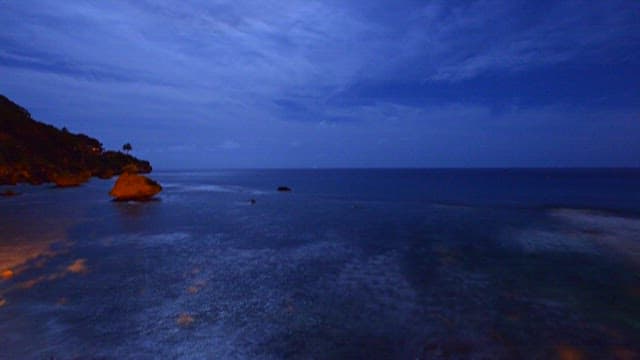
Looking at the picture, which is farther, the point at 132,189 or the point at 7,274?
the point at 132,189

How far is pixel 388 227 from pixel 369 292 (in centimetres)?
2117

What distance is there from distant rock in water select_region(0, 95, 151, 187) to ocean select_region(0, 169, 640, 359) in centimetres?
7449

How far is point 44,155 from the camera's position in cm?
11981

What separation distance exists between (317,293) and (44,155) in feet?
431

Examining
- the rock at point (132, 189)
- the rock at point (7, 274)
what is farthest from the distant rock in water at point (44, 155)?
the rock at point (7, 274)

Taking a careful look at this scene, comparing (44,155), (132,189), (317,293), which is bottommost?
(317,293)

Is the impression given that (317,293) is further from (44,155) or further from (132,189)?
(44,155)

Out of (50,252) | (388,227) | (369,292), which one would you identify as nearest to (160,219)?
(50,252)

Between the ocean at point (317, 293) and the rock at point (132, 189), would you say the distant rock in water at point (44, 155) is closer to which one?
the rock at point (132, 189)

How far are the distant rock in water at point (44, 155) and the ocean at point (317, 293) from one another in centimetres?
7449

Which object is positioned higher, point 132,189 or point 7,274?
point 132,189

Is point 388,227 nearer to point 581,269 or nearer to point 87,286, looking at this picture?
point 581,269

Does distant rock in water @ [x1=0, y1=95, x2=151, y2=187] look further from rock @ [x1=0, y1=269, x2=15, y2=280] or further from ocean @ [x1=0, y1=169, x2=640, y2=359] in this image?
rock @ [x1=0, y1=269, x2=15, y2=280]

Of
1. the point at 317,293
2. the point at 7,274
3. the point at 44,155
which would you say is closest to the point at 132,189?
the point at 7,274
